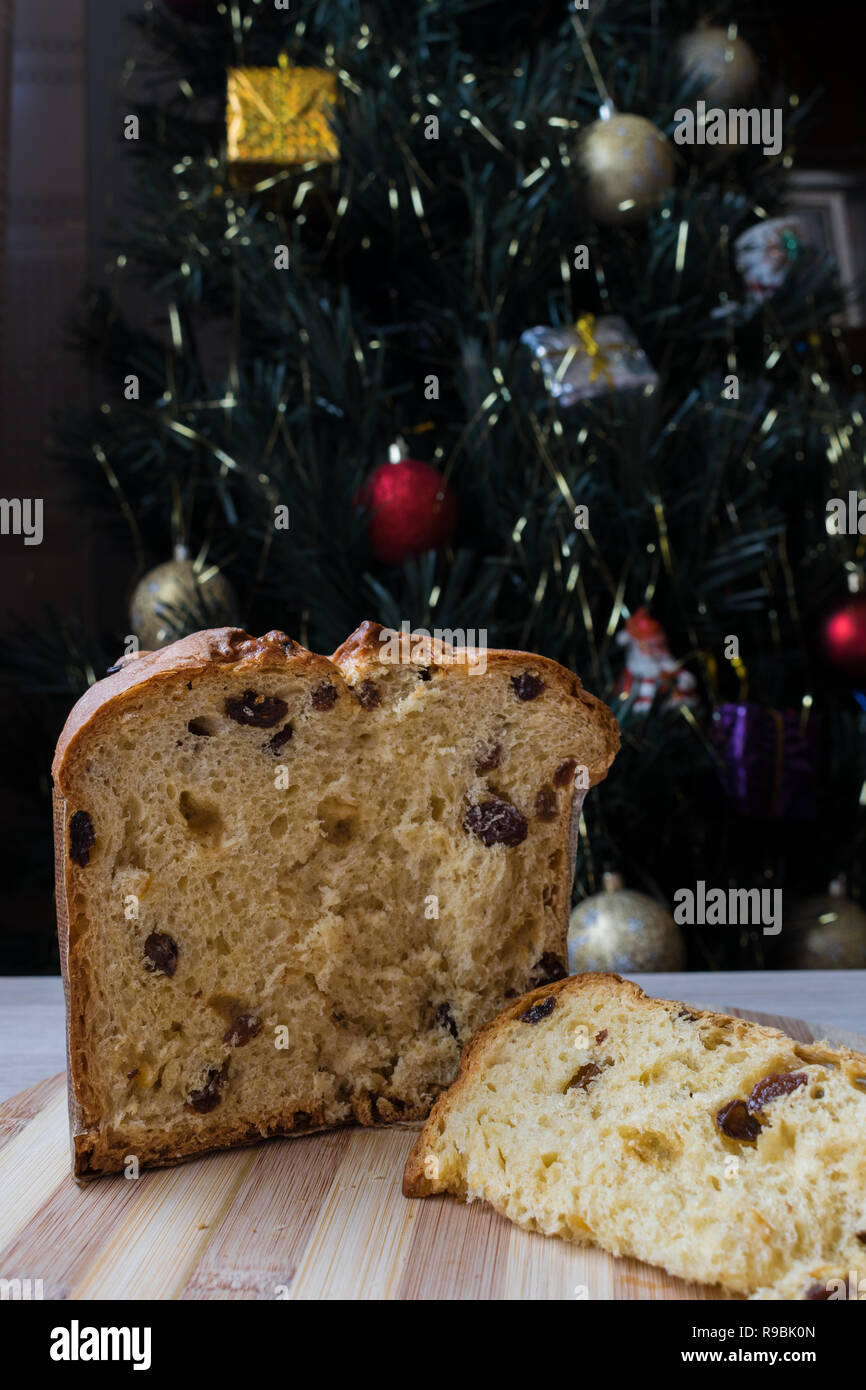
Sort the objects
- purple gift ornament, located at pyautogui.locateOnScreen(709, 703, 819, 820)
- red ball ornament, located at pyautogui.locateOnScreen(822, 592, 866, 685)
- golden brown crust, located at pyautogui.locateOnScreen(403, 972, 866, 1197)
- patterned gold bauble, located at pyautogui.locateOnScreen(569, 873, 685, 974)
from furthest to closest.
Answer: red ball ornament, located at pyautogui.locateOnScreen(822, 592, 866, 685), purple gift ornament, located at pyautogui.locateOnScreen(709, 703, 819, 820), patterned gold bauble, located at pyautogui.locateOnScreen(569, 873, 685, 974), golden brown crust, located at pyautogui.locateOnScreen(403, 972, 866, 1197)

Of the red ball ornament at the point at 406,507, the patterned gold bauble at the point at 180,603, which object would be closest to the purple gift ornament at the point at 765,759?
the red ball ornament at the point at 406,507

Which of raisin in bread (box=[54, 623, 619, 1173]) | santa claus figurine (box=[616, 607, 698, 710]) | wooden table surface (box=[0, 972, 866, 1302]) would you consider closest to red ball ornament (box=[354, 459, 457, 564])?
santa claus figurine (box=[616, 607, 698, 710])

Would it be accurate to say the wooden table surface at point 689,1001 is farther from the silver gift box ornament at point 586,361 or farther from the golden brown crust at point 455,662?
the silver gift box ornament at point 586,361

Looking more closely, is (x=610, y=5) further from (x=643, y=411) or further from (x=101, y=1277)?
(x=101, y=1277)

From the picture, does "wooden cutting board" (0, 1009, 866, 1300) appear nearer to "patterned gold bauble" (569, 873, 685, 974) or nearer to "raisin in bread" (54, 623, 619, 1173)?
"raisin in bread" (54, 623, 619, 1173)

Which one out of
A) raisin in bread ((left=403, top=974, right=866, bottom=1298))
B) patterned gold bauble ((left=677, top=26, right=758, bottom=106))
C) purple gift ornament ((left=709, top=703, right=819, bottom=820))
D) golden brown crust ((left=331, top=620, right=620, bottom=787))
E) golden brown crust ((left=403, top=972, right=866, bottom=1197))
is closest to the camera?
raisin in bread ((left=403, top=974, right=866, bottom=1298))

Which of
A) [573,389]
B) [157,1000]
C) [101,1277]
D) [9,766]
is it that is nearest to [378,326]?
[573,389]

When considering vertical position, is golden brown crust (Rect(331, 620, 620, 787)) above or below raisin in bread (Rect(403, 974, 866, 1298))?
above
